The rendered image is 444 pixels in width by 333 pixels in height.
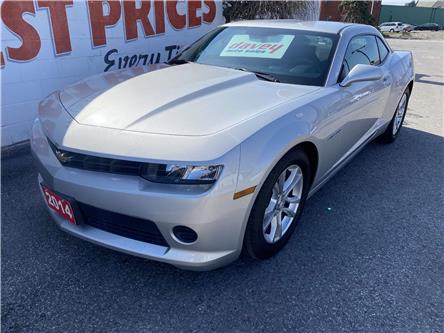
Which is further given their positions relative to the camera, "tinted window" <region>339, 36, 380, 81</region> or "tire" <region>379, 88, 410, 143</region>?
"tire" <region>379, 88, 410, 143</region>

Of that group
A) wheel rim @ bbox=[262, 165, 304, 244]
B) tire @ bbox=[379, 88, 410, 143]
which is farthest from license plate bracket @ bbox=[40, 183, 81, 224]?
tire @ bbox=[379, 88, 410, 143]

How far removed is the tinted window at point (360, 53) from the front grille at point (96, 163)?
1.91 metres

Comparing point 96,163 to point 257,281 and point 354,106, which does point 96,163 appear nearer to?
point 257,281

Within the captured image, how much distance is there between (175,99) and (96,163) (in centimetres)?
68

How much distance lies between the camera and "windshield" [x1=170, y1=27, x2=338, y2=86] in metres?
2.98

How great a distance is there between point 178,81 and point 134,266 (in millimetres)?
1341

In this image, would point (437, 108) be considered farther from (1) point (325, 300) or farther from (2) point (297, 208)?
(1) point (325, 300)

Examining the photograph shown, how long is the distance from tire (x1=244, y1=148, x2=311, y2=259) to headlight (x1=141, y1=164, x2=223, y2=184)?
0.37 m

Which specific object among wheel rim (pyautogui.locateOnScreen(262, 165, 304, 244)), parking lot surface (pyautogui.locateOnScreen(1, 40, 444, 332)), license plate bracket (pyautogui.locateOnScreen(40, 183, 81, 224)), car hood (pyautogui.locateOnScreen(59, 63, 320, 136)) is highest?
car hood (pyautogui.locateOnScreen(59, 63, 320, 136))

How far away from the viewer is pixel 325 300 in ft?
7.23

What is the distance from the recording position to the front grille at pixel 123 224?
2.00 m

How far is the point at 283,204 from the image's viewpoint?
2562mm

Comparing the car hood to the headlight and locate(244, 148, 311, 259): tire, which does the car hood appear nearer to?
the headlight

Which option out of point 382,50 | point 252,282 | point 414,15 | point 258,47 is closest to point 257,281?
point 252,282
